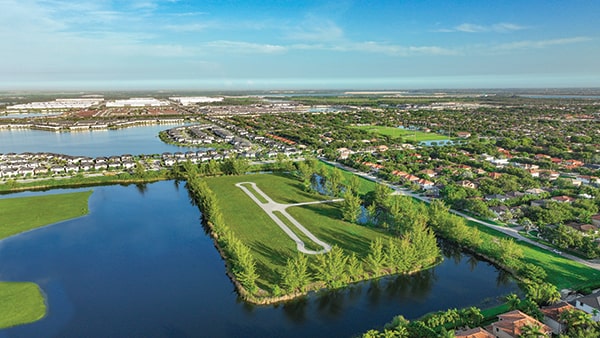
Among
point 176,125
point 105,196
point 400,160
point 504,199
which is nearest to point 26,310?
point 105,196

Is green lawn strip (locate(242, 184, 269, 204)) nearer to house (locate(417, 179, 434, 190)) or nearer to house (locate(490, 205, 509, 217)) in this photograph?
house (locate(417, 179, 434, 190))

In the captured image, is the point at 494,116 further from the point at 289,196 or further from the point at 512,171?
the point at 289,196

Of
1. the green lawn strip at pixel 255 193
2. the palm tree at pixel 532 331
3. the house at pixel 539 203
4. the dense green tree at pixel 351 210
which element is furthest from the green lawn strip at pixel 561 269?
the green lawn strip at pixel 255 193

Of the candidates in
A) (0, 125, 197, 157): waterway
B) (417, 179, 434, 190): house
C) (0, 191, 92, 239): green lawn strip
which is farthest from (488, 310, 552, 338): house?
(0, 125, 197, 157): waterway

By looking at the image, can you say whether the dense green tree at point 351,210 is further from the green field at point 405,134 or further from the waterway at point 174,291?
the green field at point 405,134

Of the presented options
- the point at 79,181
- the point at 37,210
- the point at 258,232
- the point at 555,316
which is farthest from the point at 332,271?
the point at 79,181

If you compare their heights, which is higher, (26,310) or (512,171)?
(512,171)
